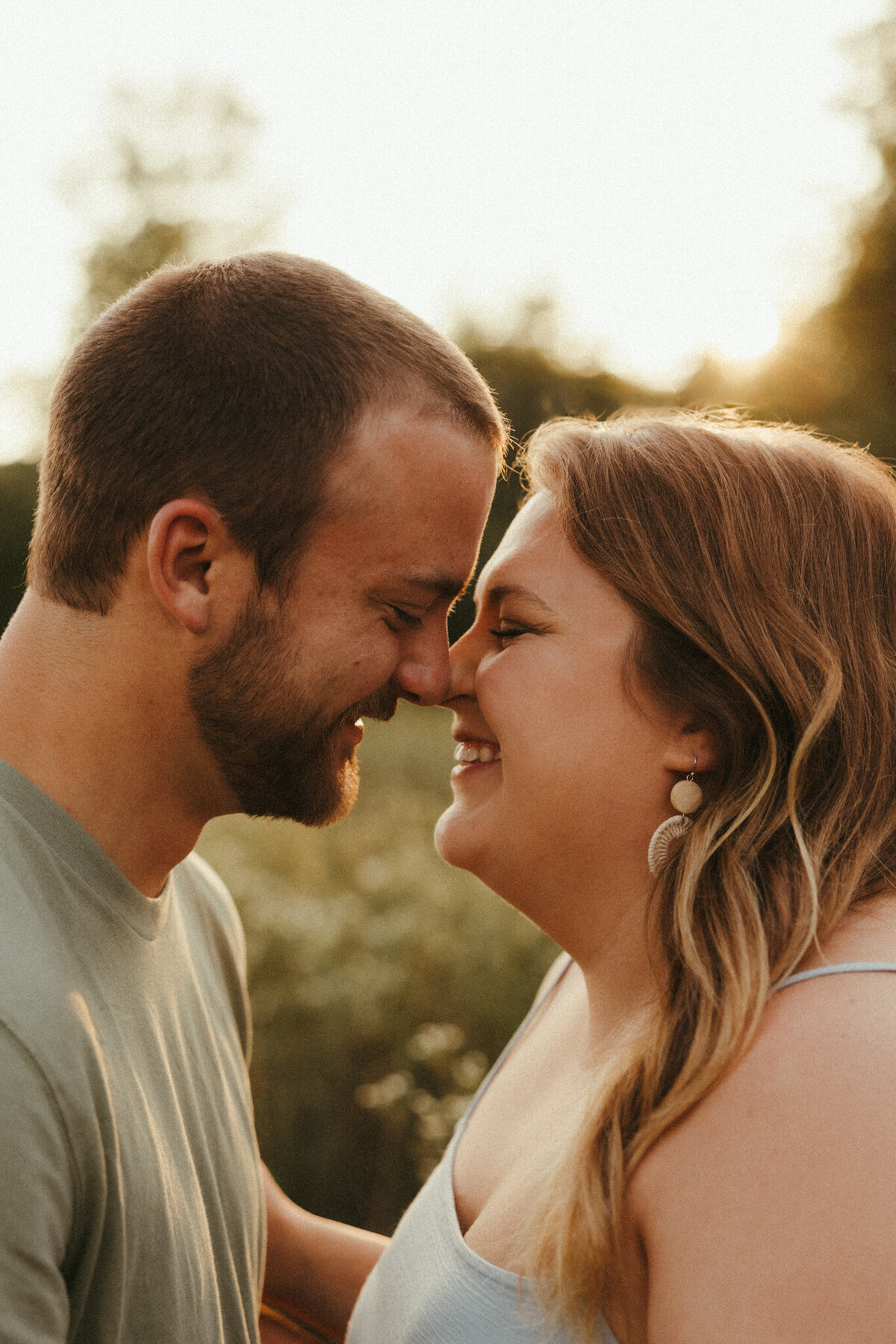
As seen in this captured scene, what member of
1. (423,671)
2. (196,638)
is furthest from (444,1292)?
(196,638)

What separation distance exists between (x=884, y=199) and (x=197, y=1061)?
26.0ft

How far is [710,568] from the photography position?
2254 mm

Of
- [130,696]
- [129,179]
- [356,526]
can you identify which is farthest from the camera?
[129,179]

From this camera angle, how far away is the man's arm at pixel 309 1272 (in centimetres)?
300

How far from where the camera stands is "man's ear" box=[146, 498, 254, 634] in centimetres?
227

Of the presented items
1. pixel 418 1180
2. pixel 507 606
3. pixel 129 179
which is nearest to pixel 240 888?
pixel 418 1180

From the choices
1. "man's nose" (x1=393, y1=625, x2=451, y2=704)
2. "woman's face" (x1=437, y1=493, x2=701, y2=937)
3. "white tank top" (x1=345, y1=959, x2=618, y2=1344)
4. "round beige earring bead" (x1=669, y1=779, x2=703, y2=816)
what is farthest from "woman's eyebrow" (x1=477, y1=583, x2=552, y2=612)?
"white tank top" (x1=345, y1=959, x2=618, y2=1344)

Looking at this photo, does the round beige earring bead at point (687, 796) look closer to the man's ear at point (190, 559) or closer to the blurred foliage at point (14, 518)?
the man's ear at point (190, 559)

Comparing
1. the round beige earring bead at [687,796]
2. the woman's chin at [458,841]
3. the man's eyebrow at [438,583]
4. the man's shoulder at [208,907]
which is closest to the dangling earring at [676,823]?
the round beige earring bead at [687,796]

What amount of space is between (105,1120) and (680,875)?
1130 millimetres

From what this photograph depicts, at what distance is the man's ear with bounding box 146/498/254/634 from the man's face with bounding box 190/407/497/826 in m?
0.09

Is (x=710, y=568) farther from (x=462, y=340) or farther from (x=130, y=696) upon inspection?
(x=462, y=340)

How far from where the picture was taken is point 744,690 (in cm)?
223

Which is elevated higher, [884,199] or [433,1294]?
[884,199]
